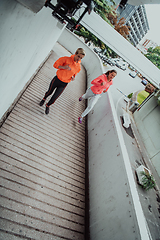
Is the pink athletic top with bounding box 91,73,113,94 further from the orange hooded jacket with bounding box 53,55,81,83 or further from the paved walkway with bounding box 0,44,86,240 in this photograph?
the paved walkway with bounding box 0,44,86,240

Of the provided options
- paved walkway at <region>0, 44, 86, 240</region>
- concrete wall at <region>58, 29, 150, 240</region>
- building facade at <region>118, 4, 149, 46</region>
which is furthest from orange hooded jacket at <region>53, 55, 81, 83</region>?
building facade at <region>118, 4, 149, 46</region>

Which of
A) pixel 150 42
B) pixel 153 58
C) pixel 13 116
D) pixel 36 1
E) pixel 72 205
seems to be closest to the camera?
pixel 36 1

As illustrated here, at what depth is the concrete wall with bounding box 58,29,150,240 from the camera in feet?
6.37

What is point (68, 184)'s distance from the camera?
2861 mm

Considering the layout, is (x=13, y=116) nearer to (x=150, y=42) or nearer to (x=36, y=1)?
(x=36, y=1)

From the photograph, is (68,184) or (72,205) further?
(68,184)

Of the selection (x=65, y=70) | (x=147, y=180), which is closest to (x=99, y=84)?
(x=65, y=70)

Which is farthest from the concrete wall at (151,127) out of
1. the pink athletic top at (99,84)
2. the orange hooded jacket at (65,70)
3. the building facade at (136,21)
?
the building facade at (136,21)

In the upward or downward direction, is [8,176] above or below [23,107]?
below

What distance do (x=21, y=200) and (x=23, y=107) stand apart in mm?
2337

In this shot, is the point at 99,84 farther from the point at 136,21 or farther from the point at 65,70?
the point at 136,21

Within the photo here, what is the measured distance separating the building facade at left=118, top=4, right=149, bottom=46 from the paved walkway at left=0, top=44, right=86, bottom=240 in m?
69.7

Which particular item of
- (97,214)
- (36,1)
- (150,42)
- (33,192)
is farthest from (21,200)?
(150,42)

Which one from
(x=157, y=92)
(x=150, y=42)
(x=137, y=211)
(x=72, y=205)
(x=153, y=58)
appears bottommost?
(x=72, y=205)
